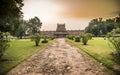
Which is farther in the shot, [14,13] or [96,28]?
[96,28]

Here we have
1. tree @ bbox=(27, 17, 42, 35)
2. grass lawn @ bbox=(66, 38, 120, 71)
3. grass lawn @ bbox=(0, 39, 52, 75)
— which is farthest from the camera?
tree @ bbox=(27, 17, 42, 35)

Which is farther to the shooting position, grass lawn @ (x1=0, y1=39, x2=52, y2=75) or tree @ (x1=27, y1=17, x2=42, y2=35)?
tree @ (x1=27, y1=17, x2=42, y2=35)

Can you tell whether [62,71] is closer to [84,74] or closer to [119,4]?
[84,74]

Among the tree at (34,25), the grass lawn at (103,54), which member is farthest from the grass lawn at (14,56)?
the tree at (34,25)

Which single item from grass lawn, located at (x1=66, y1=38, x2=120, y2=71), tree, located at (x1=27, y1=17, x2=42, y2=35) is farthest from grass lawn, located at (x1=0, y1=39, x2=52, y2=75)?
tree, located at (x1=27, y1=17, x2=42, y2=35)

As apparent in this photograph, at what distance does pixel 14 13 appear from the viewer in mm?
10719

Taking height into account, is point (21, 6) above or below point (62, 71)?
above

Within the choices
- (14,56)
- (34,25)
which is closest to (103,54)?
(14,56)

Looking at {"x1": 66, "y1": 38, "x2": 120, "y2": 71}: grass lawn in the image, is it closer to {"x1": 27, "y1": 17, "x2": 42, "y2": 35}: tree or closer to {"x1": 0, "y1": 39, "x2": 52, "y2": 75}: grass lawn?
{"x1": 0, "y1": 39, "x2": 52, "y2": 75}: grass lawn

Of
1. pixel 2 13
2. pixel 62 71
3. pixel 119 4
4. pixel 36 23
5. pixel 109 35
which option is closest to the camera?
pixel 119 4

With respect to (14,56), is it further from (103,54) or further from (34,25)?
(34,25)

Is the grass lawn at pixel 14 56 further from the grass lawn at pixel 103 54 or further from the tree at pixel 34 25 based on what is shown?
the tree at pixel 34 25

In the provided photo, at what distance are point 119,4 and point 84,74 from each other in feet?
9.44

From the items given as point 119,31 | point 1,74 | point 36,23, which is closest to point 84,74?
point 1,74
